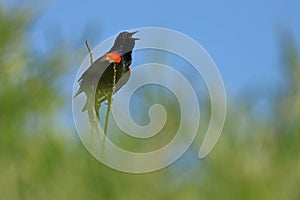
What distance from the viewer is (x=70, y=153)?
2.09 ft

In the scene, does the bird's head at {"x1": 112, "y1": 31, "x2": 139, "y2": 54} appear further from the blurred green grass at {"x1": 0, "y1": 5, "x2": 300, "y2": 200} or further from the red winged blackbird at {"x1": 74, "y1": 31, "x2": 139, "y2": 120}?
the blurred green grass at {"x1": 0, "y1": 5, "x2": 300, "y2": 200}

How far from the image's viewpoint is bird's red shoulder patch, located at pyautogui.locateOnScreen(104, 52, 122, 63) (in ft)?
3.20

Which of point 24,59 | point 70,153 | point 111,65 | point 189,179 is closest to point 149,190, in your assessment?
point 189,179

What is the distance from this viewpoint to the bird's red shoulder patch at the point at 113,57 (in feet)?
3.20

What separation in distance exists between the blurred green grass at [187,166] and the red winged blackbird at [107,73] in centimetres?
9

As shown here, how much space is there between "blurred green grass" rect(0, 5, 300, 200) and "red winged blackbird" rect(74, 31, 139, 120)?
3.5 inches

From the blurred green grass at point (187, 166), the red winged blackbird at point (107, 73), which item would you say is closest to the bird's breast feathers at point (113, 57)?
the red winged blackbird at point (107, 73)


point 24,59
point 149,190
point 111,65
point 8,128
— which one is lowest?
point 149,190

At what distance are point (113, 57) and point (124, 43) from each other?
3cm

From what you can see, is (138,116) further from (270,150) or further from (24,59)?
(24,59)

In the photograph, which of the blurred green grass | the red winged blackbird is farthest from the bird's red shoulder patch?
the blurred green grass

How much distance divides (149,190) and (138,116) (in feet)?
0.30

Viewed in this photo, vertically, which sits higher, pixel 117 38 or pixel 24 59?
pixel 24 59

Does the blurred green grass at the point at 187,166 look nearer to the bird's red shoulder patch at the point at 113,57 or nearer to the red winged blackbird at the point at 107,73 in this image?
the red winged blackbird at the point at 107,73
